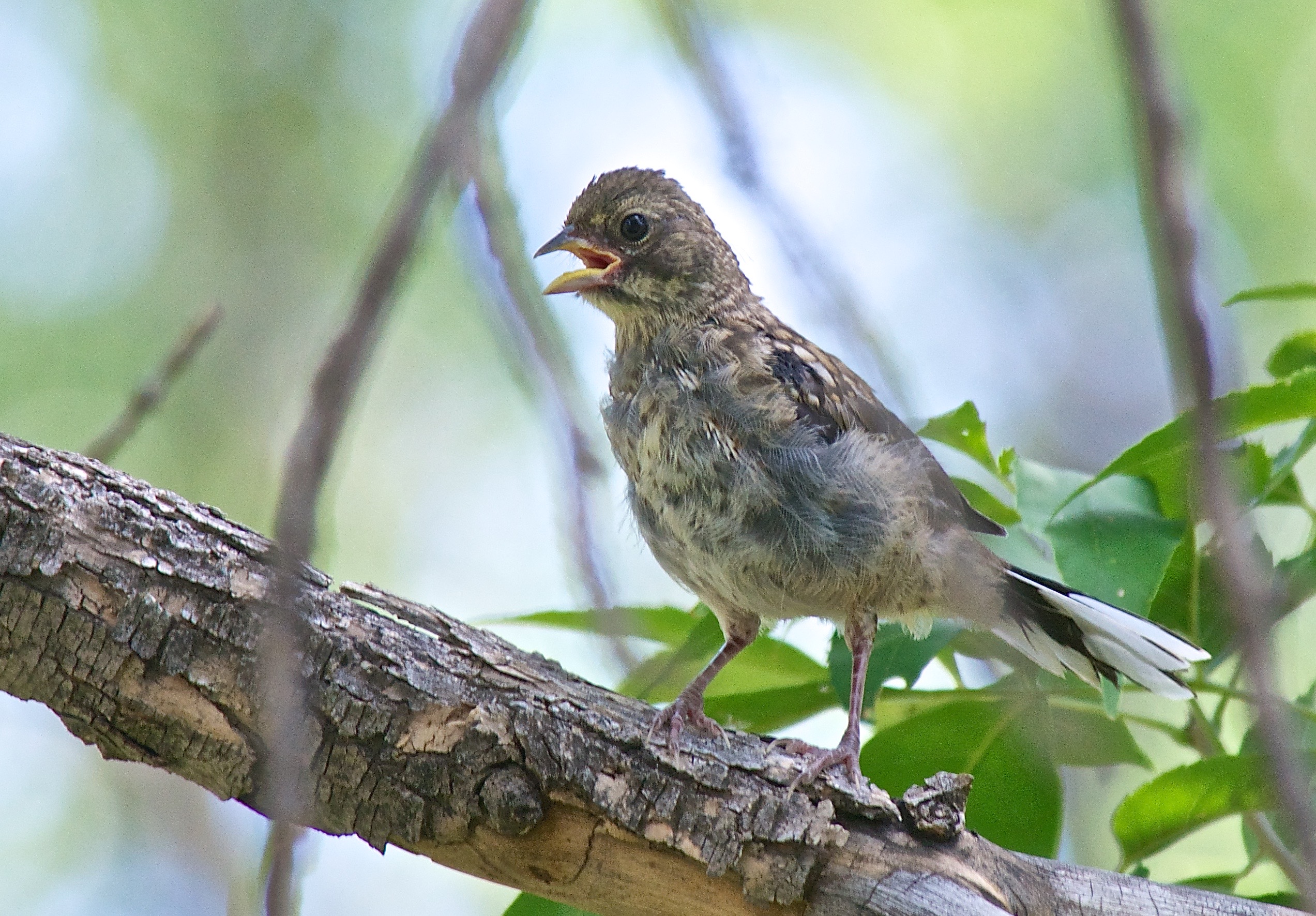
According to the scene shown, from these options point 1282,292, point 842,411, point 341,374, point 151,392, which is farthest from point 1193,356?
point 151,392

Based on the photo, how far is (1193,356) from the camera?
1.02 metres

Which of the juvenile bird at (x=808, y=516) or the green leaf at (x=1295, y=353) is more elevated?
the green leaf at (x=1295, y=353)

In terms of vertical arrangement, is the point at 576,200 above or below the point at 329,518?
above

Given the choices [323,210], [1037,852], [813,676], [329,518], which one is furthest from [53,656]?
[323,210]

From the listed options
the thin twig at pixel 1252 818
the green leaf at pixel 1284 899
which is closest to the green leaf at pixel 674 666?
the thin twig at pixel 1252 818

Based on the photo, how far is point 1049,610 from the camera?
3609 mm

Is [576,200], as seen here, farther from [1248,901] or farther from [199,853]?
[199,853]

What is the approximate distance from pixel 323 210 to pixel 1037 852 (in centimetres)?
635

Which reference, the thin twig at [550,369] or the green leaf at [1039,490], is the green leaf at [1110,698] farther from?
the thin twig at [550,369]

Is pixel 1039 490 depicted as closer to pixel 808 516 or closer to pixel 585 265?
pixel 808 516

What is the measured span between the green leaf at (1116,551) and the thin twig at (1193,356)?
1.55m

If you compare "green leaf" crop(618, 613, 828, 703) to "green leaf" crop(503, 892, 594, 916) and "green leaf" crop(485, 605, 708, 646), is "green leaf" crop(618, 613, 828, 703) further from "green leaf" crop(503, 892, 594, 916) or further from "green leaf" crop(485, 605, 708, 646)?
"green leaf" crop(503, 892, 594, 916)

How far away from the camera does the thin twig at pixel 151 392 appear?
9.93 ft

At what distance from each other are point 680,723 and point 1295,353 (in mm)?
1947
